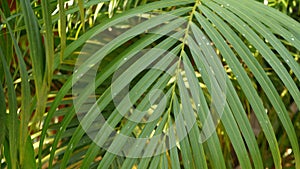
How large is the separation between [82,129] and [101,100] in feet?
0.12

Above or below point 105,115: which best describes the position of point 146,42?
above

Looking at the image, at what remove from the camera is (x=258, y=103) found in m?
0.53

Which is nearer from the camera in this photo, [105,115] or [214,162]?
[214,162]

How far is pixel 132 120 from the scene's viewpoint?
1.76 ft

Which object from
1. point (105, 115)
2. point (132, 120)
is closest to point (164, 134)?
point (132, 120)

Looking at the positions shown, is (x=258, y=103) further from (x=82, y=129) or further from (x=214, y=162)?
(x=82, y=129)

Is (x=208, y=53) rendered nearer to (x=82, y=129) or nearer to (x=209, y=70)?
(x=209, y=70)

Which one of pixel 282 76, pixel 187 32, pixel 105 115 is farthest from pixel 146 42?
pixel 105 115

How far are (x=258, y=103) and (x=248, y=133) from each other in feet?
0.10

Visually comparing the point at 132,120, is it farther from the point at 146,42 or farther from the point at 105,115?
the point at 105,115

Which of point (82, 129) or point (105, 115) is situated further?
point (105, 115)

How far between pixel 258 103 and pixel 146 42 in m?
0.14

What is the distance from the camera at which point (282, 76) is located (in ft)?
1.76

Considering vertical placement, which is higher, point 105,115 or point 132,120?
point 132,120
